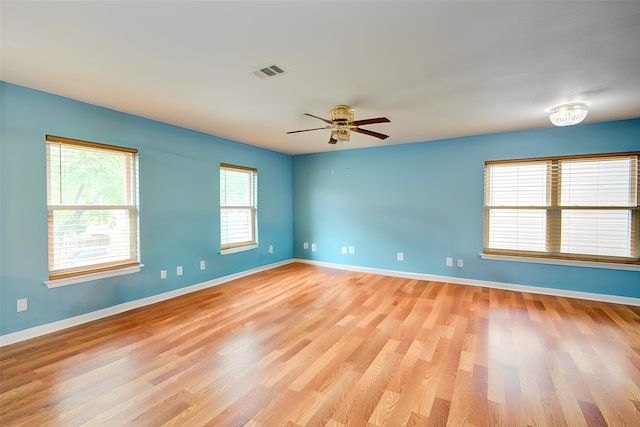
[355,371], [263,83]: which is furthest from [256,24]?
[355,371]

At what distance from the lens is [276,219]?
596cm

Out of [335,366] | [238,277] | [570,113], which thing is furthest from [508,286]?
[238,277]

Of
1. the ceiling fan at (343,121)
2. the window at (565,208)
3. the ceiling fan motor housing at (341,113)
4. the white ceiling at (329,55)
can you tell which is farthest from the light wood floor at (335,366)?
the white ceiling at (329,55)

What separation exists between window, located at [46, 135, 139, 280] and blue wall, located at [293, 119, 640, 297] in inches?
136

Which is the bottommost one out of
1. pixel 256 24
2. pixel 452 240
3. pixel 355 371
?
pixel 355 371

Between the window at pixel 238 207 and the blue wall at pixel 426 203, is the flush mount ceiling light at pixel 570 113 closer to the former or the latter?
the blue wall at pixel 426 203

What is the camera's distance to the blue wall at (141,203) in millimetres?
2654

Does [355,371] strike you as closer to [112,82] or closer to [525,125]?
[112,82]

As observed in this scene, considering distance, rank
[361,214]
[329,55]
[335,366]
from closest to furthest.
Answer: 1. [329,55]
2. [335,366]
3. [361,214]

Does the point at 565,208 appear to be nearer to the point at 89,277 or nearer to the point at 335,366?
the point at 335,366

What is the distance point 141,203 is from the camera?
3.63 metres

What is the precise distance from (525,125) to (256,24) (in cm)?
403

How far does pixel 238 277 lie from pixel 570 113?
5164 mm

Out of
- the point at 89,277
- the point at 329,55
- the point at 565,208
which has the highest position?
the point at 329,55
